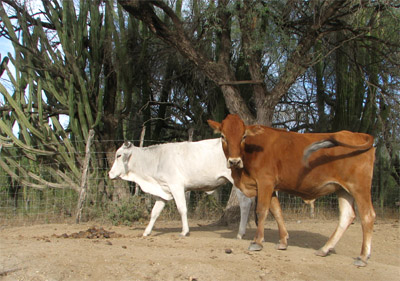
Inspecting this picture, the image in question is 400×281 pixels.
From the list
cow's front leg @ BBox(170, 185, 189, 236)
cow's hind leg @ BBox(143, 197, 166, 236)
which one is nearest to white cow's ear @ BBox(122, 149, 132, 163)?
cow's hind leg @ BBox(143, 197, 166, 236)

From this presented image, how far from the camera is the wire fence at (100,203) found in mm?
10734

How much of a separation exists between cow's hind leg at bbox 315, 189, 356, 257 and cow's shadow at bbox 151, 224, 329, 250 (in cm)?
123

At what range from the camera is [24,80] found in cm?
1227

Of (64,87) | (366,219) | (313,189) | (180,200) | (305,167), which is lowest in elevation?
(366,219)

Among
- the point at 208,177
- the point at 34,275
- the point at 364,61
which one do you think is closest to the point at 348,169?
the point at 208,177

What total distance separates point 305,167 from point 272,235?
9.09 ft

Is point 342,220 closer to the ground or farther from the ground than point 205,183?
closer to the ground

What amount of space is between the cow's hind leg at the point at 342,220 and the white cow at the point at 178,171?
2.11m

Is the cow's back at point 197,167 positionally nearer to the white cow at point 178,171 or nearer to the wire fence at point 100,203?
the white cow at point 178,171

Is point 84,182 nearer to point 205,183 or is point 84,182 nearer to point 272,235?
point 205,183

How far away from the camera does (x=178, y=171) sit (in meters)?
8.45

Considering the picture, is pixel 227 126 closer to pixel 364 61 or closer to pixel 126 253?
pixel 126 253

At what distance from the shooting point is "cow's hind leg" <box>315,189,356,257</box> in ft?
19.9

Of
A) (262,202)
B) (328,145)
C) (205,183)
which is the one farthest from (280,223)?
(205,183)
